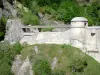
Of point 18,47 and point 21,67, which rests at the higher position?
point 18,47

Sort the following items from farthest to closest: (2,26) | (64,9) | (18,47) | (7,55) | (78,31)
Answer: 1. (64,9)
2. (2,26)
3. (18,47)
4. (7,55)
5. (78,31)

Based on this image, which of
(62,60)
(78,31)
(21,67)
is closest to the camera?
(62,60)

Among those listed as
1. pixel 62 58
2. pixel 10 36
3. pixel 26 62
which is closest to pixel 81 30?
pixel 62 58

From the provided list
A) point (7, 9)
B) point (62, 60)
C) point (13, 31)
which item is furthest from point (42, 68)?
point (7, 9)

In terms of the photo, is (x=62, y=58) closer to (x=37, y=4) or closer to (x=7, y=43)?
(x=7, y=43)

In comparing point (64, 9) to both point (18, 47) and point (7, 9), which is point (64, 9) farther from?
point (18, 47)

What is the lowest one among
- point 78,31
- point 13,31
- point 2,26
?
point 13,31

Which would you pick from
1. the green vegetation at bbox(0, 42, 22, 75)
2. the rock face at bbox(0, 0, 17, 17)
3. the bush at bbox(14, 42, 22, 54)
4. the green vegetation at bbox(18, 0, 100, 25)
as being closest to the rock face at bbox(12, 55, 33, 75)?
the green vegetation at bbox(0, 42, 22, 75)
